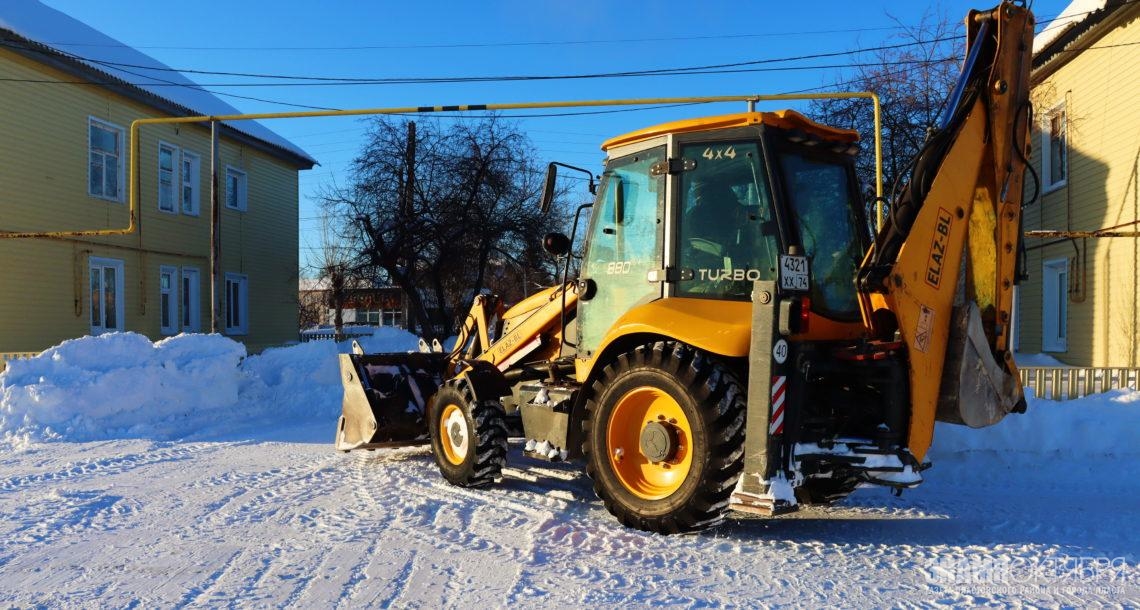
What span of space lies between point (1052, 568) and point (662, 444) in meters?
2.25

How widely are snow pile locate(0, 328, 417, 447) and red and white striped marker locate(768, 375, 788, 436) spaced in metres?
7.88

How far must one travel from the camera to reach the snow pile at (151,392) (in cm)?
1038

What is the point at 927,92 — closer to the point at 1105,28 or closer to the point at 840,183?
the point at 1105,28

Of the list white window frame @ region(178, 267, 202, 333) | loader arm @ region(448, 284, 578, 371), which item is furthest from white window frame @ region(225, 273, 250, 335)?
loader arm @ region(448, 284, 578, 371)

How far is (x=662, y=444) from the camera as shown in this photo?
5.38 metres

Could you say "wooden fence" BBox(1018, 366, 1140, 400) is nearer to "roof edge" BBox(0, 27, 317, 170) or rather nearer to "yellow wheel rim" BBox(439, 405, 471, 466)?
"yellow wheel rim" BBox(439, 405, 471, 466)

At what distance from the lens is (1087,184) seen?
15117 millimetres

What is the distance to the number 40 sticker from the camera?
4.82m

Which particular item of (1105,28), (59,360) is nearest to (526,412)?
(59,360)

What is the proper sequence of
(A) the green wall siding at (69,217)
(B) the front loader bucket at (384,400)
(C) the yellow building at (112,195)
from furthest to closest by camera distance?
(C) the yellow building at (112,195) → (A) the green wall siding at (69,217) → (B) the front loader bucket at (384,400)

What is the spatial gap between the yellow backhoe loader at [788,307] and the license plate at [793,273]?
13 millimetres

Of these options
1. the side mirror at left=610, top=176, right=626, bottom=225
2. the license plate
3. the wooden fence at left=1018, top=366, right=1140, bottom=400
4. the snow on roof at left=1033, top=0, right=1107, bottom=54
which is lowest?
the wooden fence at left=1018, top=366, right=1140, bottom=400

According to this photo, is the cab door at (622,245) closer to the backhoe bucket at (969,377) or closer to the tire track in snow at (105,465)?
the backhoe bucket at (969,377)

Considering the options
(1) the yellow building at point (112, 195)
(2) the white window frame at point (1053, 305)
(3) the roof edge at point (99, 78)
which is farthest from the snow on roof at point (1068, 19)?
(3) the roof edge at point (99, 78)
